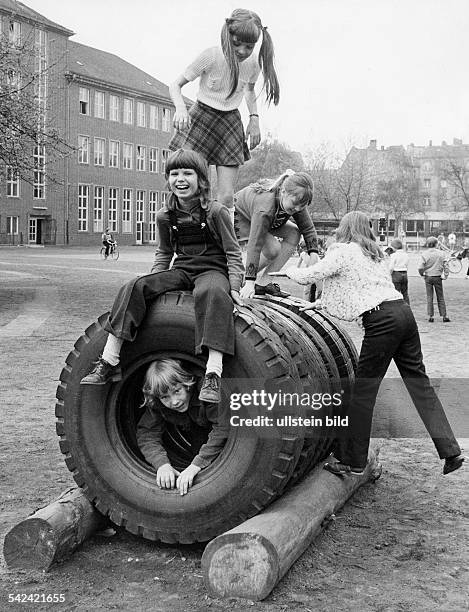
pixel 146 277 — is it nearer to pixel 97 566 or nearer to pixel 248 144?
pixel 97 566

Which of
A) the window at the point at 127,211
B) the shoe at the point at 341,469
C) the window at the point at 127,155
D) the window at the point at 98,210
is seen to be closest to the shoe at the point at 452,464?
the shoe at the point at 341,469

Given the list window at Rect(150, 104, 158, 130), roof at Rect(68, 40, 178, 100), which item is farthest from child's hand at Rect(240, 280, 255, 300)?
window at Rect(150, 104, 158, 130)

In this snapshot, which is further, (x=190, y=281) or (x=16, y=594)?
(x=190, y=281)

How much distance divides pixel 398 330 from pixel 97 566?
218 cm

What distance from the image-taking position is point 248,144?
6.35 meters

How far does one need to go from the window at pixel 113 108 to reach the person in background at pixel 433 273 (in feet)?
184

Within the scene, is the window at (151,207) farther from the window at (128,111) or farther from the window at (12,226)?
the window at (12,226)

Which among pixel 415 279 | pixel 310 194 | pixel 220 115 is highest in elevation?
pixel 220 115

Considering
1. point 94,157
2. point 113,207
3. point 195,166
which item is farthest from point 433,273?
point 113,207

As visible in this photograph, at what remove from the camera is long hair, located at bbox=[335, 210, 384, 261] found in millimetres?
5297

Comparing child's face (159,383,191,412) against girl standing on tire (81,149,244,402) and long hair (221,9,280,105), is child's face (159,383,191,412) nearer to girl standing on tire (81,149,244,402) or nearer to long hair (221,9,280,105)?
girl standing on tire (81,149,244,402)

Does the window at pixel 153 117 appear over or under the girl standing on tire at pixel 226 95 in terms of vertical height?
over

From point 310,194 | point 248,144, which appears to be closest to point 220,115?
point 248,144

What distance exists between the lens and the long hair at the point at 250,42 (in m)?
5.82
